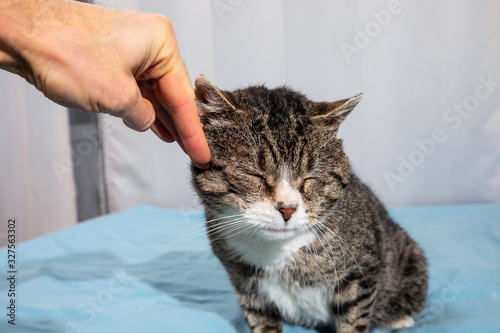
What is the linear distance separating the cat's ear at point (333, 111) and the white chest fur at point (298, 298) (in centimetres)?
58

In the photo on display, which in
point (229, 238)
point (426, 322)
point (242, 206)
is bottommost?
point (426, 322)

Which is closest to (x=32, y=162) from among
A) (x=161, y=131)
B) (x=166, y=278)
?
(x=166, y=278)

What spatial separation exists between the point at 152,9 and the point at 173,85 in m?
2.28

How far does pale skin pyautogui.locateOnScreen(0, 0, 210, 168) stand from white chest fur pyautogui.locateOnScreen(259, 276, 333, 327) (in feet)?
2.52

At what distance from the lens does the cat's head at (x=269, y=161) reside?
1259mm

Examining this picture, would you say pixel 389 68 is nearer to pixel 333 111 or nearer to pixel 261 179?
pixel 333 111

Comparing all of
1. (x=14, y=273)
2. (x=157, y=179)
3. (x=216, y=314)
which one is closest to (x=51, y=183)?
(x=157, y=179)

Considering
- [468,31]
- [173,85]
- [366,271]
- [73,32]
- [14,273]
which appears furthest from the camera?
[468,31]

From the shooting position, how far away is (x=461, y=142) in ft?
9.98

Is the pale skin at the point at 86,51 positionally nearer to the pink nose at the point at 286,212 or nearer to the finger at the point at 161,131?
the finger at the point at 161,131

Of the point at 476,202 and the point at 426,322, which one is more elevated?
the point at 476,202

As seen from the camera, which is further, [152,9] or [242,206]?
[152,9]

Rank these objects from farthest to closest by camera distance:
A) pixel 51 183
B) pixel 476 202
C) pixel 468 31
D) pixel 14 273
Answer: pixel 51 183 < pixel 476 202 < pixel 468 31 < pixel 14 273

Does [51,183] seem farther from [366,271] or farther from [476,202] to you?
[476,202]
